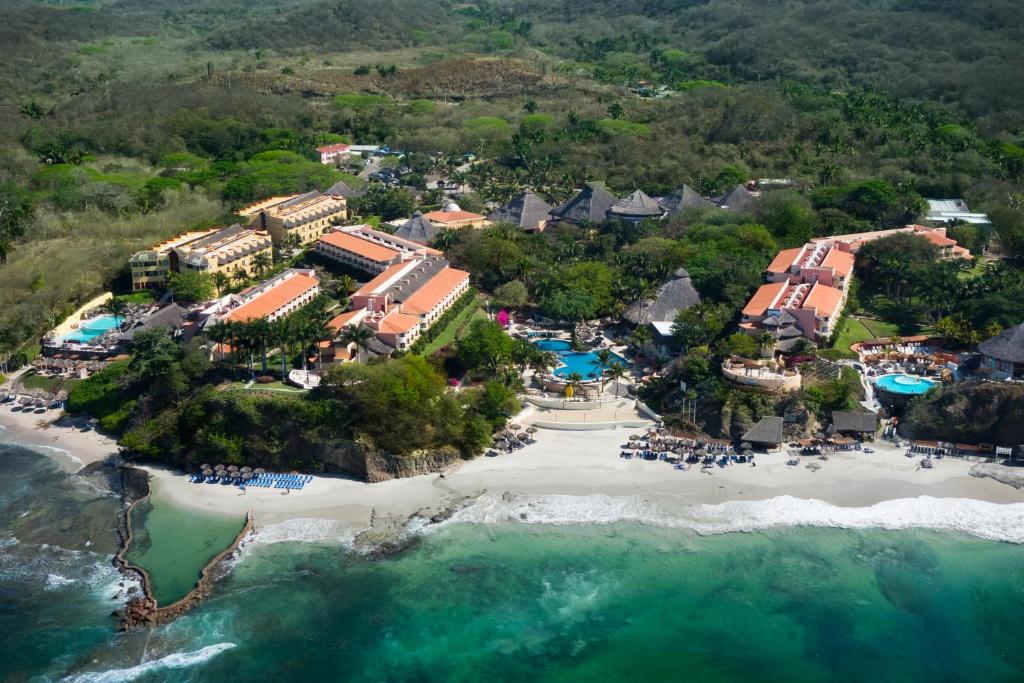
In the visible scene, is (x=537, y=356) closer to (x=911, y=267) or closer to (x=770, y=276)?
(x=770, y=276)

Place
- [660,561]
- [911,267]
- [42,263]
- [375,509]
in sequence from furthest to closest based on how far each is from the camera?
[42,263] < [911,267] < [375,509] < [660,561]

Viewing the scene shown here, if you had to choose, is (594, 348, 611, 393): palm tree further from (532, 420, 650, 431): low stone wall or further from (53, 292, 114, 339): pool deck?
(53, 292, 114, 339): pool deck

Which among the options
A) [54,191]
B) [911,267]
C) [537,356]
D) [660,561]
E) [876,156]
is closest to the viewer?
[660,561]

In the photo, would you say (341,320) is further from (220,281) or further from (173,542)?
(173,542)

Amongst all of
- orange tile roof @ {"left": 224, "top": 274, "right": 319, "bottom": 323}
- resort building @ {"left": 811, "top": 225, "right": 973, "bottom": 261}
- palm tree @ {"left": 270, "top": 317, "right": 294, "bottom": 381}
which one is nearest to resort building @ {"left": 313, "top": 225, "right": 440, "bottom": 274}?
orange tile roof @ {"left": 224, "top": 274, "right": 319, "bottom": 323}

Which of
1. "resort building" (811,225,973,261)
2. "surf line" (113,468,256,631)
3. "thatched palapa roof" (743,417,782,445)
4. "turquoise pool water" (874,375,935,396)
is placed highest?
"resort building" (811,225,973,261)

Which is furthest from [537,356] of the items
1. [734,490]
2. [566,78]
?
[566,78]

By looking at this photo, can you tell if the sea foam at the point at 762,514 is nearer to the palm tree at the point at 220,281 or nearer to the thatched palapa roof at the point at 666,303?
the thatched palapa roof at the point at 666,303

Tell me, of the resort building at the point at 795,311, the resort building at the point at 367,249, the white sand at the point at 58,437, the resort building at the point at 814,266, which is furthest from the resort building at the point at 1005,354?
the white sand at the point at 58,437
